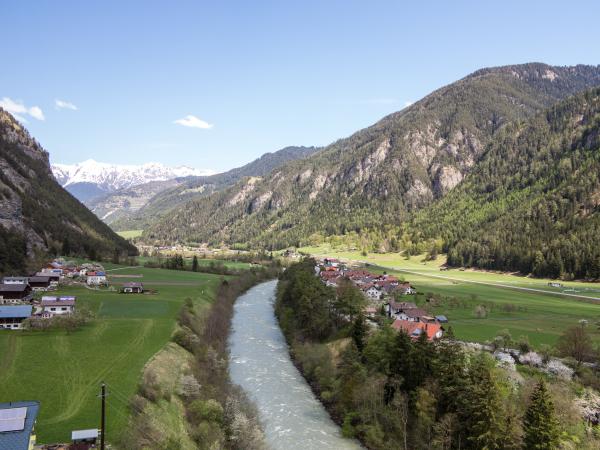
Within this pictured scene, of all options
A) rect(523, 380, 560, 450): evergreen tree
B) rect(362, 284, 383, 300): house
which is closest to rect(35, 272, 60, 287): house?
rect(362, 284, 383, 300): house

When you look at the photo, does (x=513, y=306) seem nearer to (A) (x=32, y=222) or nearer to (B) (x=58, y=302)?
(B) (x=58, y=302)

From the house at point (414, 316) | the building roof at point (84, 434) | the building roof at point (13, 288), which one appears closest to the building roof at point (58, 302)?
the building roof at point (13, 288)

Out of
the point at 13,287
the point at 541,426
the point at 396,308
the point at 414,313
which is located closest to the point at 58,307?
the point at 13,287

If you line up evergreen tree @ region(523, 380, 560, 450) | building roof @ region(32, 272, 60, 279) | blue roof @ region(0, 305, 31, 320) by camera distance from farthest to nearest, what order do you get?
building roof @ region(32, 272, 60, 279)
blue roof @ region(0, 305, 31, 320)
evergreen tree @ region(523, 380, 560, 450)

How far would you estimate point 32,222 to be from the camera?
149500 millimetres

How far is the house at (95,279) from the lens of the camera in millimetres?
105537

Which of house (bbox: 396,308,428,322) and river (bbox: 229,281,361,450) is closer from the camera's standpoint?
river (bbox: 229,281,361,450)

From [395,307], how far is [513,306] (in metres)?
21.8

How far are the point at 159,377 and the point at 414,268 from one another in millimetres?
141906

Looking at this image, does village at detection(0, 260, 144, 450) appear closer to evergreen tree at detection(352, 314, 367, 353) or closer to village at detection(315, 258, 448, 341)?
evergreen tree at detection(352, 314, 367, 353)

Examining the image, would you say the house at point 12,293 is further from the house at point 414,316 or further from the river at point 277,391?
the house at point 414,316

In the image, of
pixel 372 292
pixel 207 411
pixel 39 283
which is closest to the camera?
pixel 207 411

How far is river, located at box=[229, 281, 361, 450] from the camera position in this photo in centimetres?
4538

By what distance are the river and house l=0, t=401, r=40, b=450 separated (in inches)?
899
